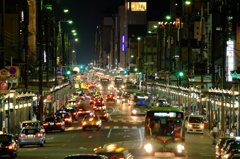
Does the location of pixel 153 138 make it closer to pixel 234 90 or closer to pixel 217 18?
A: pixel 234 90

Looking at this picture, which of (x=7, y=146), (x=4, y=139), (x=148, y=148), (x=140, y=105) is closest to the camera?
(x=7, y=146)

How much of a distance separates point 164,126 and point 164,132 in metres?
0.42

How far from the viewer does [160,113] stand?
32750 mm

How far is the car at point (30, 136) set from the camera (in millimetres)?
37719

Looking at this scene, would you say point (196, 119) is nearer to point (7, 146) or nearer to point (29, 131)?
point (29, 131)

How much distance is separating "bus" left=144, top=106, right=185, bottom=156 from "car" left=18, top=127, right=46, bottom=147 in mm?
8724

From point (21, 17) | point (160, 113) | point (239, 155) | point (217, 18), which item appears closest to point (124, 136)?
point (160, 113)

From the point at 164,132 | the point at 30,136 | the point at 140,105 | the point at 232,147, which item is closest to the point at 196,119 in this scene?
the point at 30,136

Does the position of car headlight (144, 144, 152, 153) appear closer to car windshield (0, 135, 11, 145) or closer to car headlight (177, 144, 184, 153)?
car headlight (177, 144, 184, 153)

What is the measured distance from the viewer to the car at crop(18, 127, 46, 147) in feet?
124

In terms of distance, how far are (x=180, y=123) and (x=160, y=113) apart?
4.15 feet

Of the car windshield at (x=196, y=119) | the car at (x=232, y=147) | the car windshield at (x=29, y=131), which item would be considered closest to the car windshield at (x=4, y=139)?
the car windshield at (x=29, y=131)

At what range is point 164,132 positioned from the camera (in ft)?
105

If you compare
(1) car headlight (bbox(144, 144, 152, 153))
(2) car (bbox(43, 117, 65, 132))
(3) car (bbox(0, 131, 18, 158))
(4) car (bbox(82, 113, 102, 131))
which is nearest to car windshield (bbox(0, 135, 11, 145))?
(3) car (bbox(0, 131, 18, 158))
